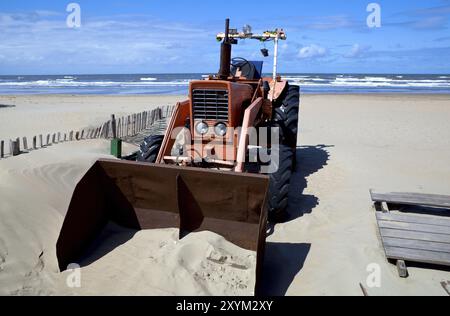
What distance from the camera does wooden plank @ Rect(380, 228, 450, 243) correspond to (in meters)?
4.74

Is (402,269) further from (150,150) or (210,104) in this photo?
(150,150)

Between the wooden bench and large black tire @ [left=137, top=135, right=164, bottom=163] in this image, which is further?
large black tire @ [left=137, top=135, right=164, bottom=163]

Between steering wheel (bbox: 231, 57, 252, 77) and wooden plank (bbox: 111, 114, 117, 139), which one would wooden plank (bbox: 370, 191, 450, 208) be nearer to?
steering wheel (bbox: 231, 57, 252, 77)

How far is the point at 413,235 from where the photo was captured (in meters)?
4.86

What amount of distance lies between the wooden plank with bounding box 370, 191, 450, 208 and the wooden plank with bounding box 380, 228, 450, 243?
1036mm

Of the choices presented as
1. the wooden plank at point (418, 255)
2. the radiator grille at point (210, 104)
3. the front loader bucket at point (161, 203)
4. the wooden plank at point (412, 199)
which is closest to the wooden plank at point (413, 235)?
the wooden plank at point (418, 255)

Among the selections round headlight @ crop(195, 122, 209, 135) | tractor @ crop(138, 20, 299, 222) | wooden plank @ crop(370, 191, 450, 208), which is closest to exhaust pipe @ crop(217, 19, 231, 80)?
tractor @ crop(138, 20, 299, 222)

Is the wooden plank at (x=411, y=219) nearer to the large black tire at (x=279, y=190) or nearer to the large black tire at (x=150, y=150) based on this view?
the large black tire at (x=279, y=190)

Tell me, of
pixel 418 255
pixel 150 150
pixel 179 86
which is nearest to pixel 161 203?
pixel 150 150

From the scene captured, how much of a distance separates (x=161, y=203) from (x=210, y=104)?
1.83 metres

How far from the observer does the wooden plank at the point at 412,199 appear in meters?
5.84

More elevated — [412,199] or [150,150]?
[150,150]
